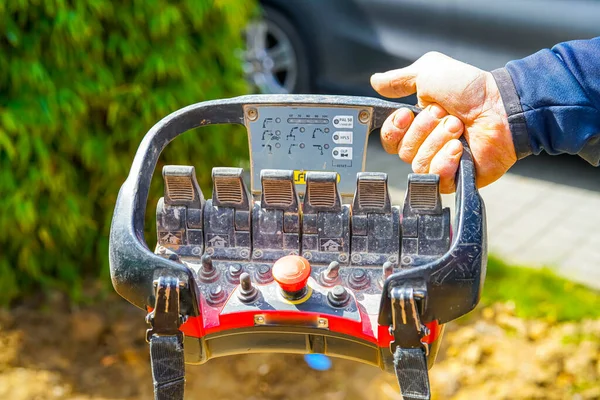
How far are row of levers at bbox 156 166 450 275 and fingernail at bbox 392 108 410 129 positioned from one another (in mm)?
196

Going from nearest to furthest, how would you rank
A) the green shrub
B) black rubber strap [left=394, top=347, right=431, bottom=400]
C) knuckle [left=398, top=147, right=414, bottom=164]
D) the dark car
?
1. black rubber strap [left=394, top=347, right=431, bottom=400]
2. knuckle [left=398, top=147, right=414, bottom=164]
3. the green shrub
4. the dark car

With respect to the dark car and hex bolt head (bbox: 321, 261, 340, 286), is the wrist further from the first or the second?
the dark car

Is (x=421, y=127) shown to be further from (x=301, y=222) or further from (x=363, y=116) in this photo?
(x=301, y=222)

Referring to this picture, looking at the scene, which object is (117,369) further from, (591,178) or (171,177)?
(591,178)

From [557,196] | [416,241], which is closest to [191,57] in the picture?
[416,241]

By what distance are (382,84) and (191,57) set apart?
4.84 ft

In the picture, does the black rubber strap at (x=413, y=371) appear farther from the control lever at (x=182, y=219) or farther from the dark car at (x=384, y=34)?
the dark car at (x=384, y=34)

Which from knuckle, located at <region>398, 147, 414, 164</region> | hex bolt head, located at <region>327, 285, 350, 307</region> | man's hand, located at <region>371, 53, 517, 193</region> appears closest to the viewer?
hex bolt head, located at <region>327, 285, 350, 307</region>

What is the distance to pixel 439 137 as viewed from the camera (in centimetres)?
166

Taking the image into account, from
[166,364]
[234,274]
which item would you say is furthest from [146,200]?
[166,364]

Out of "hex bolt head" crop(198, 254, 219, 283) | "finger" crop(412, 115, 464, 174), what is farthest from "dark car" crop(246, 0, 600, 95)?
"hex bolt head" crop(198, 254, 219, 283)

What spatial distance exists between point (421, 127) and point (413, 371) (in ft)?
2.05

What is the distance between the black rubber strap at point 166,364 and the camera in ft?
4.28

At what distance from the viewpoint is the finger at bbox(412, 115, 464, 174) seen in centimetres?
165
